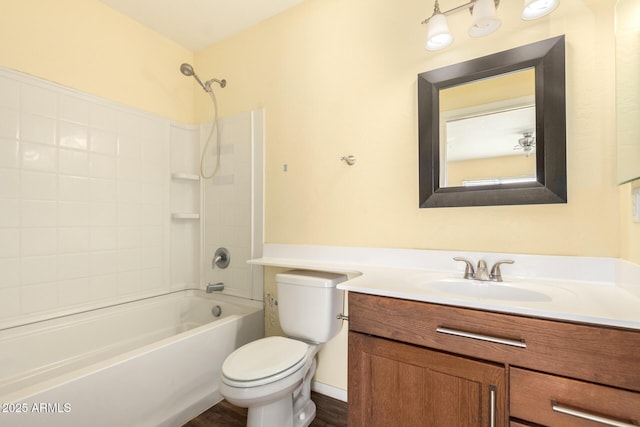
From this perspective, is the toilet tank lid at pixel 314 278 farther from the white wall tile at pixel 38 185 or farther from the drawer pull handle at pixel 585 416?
the white wall tile at pixel 38 185

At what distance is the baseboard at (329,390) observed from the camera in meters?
1.62

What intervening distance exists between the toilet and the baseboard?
0.47ft

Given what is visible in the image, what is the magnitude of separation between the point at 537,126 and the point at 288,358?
4.84ft

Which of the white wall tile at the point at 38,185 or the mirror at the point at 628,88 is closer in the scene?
the mirror at the point at 628,88

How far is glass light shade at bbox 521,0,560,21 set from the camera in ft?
3.43

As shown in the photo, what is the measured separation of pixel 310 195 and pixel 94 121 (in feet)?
4.90

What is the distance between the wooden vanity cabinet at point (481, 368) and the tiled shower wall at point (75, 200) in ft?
5.71

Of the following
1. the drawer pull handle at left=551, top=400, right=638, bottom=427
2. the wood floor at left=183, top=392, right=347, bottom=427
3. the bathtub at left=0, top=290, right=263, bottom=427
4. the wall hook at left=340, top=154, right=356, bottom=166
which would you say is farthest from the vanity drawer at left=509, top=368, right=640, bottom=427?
the bathtub at left=0, top=290, right=263, bottom=427

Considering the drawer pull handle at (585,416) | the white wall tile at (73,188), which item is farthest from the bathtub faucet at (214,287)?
the drawer pull handle at (585,416)

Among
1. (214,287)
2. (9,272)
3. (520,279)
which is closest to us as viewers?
(520,279)

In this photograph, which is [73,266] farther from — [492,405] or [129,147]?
[492,405]

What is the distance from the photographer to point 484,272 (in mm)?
1161

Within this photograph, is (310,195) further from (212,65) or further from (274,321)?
(212,65)

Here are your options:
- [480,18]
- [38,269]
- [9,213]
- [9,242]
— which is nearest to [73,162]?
[9,213]
